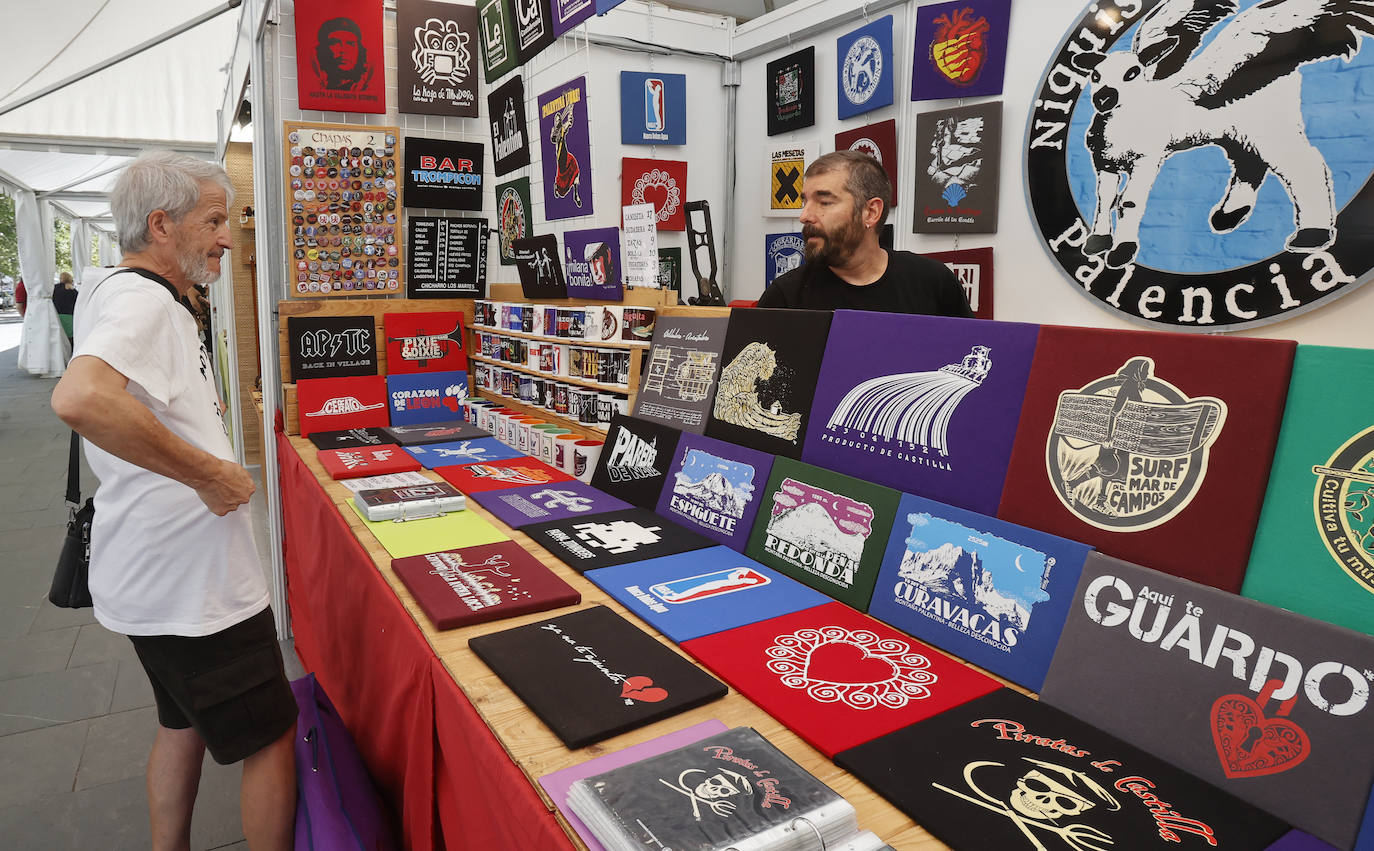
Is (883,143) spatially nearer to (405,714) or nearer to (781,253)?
(781,253)

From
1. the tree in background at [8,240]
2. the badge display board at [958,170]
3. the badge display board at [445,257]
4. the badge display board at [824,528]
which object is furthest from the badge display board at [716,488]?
the tree in background at [8,240]

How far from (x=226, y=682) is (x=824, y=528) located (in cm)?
135

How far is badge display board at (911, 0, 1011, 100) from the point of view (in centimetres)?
315

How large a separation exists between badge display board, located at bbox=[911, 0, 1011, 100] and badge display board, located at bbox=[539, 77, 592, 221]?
1650 mm

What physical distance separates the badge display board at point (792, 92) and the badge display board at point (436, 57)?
1721 mm

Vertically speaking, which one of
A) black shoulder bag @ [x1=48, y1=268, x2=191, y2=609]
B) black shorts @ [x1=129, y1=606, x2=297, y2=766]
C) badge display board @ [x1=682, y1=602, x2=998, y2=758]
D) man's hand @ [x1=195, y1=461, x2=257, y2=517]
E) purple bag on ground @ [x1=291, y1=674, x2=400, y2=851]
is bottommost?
purple bag on ground @ [x1=291, y1=674, x2=400, y2=851]

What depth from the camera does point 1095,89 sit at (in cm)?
284

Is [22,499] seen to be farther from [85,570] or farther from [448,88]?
[85,570]

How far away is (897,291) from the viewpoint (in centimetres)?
241

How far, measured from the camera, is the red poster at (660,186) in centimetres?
466

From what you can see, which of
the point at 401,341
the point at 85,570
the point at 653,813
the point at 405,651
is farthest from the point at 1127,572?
the point at 401,341

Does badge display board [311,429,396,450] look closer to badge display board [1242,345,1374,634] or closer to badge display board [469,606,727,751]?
badge display board [469,606,727,751]

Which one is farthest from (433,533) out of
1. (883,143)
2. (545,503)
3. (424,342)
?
(883,143)

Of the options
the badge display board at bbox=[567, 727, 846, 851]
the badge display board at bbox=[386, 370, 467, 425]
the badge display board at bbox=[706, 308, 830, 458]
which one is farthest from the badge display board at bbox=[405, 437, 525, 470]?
the badge display board at bbox=[567, 727, 846, 851]
